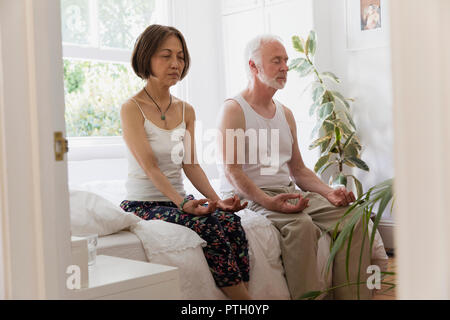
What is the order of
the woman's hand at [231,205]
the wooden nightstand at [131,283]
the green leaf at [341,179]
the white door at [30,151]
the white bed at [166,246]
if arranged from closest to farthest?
the white door at [30,151] → the wooden nightstand at [131,283] → the white bed at [166,246] → the woman's hand at [231,205] → the green leaf at [341,179]

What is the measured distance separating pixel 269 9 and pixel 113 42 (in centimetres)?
125

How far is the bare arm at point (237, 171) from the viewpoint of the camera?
2.62 m

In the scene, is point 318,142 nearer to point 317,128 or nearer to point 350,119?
point 317,128

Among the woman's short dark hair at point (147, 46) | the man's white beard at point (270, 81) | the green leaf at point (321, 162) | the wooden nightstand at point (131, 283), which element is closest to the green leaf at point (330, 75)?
the green leaf at point (321, 162)

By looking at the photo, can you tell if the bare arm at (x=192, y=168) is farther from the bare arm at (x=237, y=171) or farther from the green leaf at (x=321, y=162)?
the green leaf at (x=321, y=162)

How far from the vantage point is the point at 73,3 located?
4.27m

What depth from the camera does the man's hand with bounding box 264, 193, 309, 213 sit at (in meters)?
2.60

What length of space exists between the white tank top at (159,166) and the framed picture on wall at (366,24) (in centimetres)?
224

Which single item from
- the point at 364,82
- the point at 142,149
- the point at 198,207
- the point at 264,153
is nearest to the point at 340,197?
the point at 264,153

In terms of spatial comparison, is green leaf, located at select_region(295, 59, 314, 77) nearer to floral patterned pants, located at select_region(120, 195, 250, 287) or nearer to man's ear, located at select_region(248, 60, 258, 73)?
man's ear, located at select_region(248, 60, 258, 73)

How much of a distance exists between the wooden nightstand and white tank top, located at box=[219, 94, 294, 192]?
1181mm

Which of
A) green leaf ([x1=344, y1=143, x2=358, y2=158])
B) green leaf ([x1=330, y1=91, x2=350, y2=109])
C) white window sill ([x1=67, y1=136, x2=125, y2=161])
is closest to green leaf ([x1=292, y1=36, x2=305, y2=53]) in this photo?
green leaf ([x1=330, y1=91, x2=350, y2=109])

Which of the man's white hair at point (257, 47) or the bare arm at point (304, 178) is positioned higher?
the man's white hair at point (257, 47)
